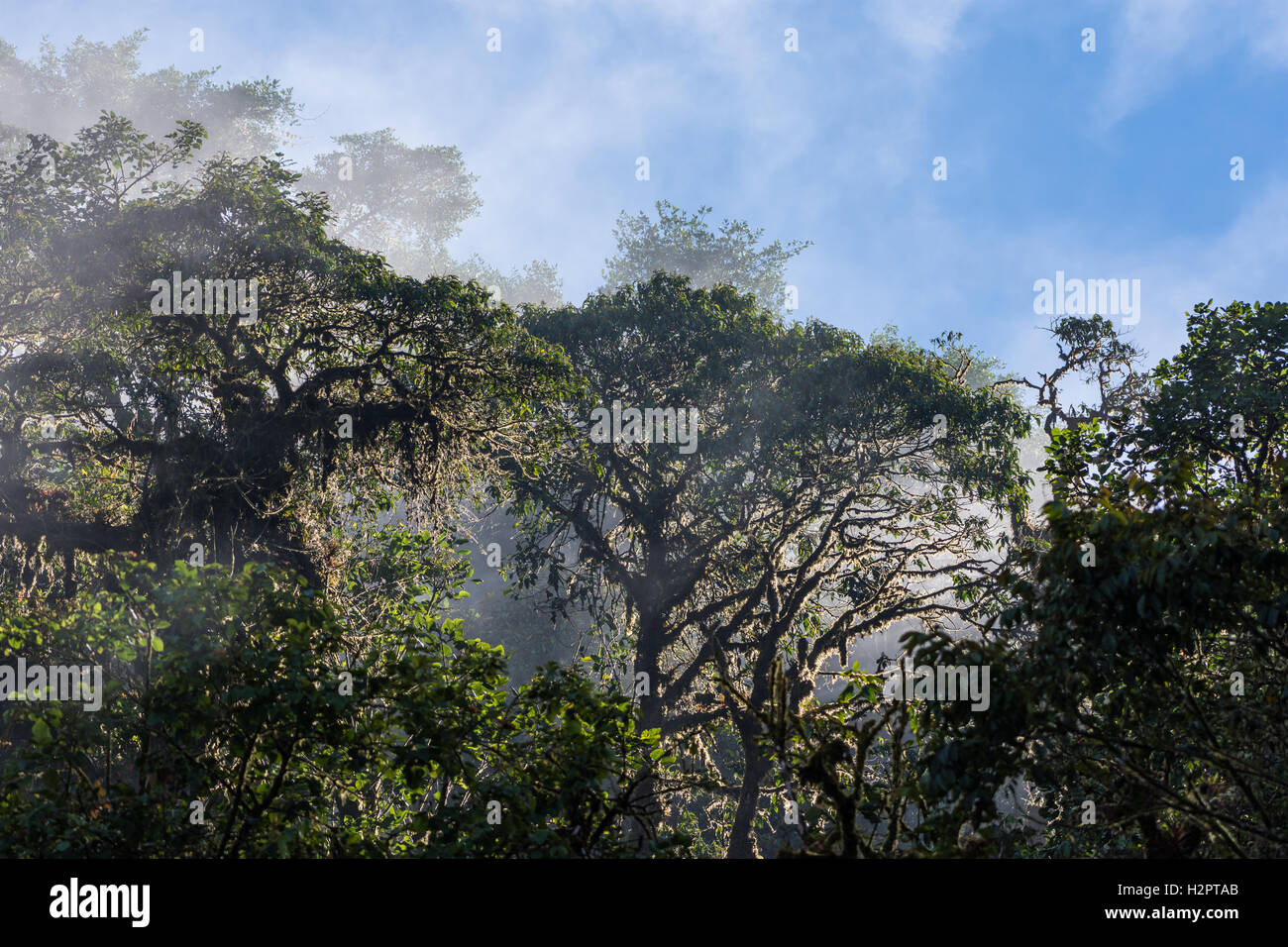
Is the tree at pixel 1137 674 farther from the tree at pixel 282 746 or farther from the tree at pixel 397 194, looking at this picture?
the tree at pixel 397 194

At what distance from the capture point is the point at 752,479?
55.3 feet

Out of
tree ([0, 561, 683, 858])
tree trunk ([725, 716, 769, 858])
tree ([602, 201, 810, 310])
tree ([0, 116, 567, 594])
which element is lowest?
tree trunk ([725, 716, 769, 858])

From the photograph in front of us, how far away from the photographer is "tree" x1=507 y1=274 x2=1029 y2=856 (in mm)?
15898

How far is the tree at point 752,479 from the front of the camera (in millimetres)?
15898

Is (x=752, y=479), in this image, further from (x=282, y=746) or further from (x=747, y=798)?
(x=282, y=746)

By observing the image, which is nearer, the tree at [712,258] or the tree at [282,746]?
the tree at [282,746]

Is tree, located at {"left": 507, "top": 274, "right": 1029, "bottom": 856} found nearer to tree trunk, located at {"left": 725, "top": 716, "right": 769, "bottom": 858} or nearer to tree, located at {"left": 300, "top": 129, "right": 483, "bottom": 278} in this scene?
tree trunk, located at {"left": 725, "top": 716, "right": 769, "bottom": 858}

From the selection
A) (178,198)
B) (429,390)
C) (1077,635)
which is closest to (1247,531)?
(1077,635)

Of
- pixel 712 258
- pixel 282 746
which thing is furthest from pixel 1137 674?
pixel 712 258

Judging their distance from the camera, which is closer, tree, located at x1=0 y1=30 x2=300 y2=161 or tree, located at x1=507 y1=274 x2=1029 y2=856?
tree, located at x1=507 y1=274 x2=1029 y2=856

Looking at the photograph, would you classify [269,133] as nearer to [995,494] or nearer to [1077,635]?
[995,494]

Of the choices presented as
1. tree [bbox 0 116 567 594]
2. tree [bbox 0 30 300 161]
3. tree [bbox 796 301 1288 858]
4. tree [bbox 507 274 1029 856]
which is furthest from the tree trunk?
tree [bbox 0 30 300 161]

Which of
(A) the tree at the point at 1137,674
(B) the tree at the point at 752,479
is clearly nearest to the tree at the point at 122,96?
Result: (B) the tree at the point at 752,479
